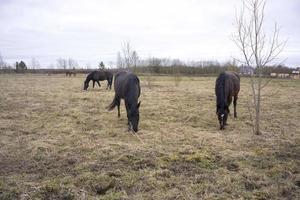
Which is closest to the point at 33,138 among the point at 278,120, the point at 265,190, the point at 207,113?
the point at 265,190

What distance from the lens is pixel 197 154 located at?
23.0 feet

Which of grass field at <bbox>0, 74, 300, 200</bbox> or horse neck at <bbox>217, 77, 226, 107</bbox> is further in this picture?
horse neck at <bbox>217, 77, 226, 107</bbox>

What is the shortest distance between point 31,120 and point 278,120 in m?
9.02

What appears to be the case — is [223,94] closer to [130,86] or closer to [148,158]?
[130,86]

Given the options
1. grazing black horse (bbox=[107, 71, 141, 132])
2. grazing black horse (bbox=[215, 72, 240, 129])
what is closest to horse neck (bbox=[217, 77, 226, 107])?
grazing black horse (bbox=[215, 72, 240, 129])

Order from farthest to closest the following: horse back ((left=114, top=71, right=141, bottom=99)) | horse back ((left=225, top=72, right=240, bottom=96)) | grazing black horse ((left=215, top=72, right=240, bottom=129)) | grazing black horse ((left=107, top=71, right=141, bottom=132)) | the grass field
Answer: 1. horse back ((left=225, top=72, right=240, bottom=96))
2. horse back ((left=114, top=71, right=141, bottom=99))
3. grazing black horse ((left=215, top=72, right=240, bottom=129))
4. grazing black horse ((left=107, top=71, right=141, bottom=132))
5. the grass field

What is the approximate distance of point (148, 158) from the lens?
265 inches

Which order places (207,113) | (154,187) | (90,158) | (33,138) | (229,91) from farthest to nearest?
(207,113) → (229,91) → (33,138) → (90,158) → (154,187)

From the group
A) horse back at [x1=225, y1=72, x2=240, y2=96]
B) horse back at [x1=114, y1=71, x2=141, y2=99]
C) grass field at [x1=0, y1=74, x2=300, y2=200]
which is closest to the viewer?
grass field at [x1=0, y1=74, x2=300, y2=200]

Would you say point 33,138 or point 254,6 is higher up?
point 254,6

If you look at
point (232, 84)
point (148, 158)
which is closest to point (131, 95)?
point (148, 158)

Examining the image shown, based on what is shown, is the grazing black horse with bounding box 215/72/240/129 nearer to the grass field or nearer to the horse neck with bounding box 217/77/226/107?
the horse neck with bounding box 217/77/226/107

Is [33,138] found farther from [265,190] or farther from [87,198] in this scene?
[265,190]

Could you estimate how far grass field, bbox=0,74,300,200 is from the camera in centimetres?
513
